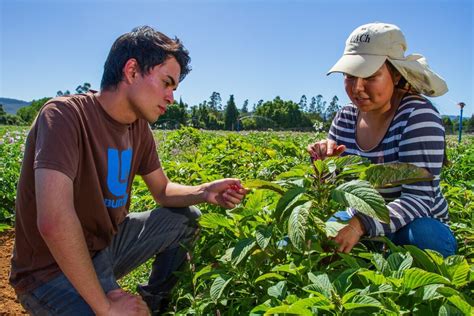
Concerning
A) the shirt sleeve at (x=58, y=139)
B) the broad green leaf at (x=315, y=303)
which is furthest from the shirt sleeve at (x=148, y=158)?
the broad green leaf at (x=315, y=303)

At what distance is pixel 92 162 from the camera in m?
1.89

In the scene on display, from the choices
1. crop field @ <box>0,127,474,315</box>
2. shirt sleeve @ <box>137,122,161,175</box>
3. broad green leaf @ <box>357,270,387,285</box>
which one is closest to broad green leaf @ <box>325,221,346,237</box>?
crop field @ <box>0,127,474,315</box>

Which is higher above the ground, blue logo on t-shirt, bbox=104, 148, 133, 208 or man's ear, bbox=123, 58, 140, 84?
man's ear, bbox=123, 58, 140, 84

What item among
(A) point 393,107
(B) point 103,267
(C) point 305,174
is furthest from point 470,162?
(B) point 103,267

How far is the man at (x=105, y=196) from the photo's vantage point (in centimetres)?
163

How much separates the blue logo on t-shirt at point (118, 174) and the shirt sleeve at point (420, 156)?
44.8 inches

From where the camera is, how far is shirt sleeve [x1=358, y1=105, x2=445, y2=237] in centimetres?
188

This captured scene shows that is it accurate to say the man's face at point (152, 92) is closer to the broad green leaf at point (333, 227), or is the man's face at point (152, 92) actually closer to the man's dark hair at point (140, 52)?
the man's dark hair at point (140, 52)

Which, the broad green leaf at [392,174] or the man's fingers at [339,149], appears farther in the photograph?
the man's fingers at [339,149]

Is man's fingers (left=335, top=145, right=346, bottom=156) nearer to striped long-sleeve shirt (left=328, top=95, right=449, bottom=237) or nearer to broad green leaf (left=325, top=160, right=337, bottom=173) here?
striped long-sleeve shirt (left=328, top=95, right=449, bottom=237)

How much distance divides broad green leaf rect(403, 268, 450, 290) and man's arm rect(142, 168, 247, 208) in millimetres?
1020

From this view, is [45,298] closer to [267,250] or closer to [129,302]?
[129,302]

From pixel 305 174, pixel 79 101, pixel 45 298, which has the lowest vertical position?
pixel 45 298

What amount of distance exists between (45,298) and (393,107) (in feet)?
5.51
